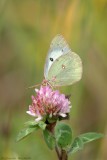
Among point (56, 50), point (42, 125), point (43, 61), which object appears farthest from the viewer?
point (43, 61)

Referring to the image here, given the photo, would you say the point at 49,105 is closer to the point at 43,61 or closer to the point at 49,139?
the point at 49,139

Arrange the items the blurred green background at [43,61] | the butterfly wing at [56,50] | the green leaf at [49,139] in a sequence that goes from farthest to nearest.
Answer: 1. the blurred green background at [43,61]
2. the butterfly wing at [56,50]
3. the green leaf at [49,139]

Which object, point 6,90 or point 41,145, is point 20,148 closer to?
point 41,145

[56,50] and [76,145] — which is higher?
[56,50]

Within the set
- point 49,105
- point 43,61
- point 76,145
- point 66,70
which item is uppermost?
point 43,61

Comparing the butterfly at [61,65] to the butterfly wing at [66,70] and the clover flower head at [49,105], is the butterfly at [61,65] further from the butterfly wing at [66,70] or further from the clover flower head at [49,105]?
the clover flower head at [49,105]

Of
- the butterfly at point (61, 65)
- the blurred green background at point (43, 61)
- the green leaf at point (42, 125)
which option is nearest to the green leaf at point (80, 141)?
the green leaf at point (42, 125)

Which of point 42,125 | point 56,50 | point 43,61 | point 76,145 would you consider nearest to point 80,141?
point 76,145

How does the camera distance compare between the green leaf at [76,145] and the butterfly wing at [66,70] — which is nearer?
the green leaf at [76,145]
